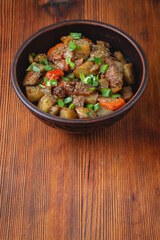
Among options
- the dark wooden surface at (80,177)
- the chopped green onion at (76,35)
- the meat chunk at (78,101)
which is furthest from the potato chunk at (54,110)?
the chopped green onion at (76,35)

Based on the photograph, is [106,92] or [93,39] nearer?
[106,92]

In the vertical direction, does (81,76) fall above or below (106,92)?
above

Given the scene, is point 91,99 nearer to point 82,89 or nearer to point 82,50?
point 82,89

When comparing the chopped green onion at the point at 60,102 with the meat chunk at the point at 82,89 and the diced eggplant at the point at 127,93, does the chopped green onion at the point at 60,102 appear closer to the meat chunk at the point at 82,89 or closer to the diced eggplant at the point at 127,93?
the meat chunk at the point at 82,89

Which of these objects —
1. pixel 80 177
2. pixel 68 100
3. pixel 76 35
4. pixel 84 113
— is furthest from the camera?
pixel 76 35

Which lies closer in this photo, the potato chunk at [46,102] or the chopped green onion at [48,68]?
the potato chunk at [46,102]

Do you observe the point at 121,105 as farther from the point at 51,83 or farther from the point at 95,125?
the point at 51,83

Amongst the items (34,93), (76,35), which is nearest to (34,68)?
(34,93)

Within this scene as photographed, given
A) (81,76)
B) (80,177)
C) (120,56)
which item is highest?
(120,56)
